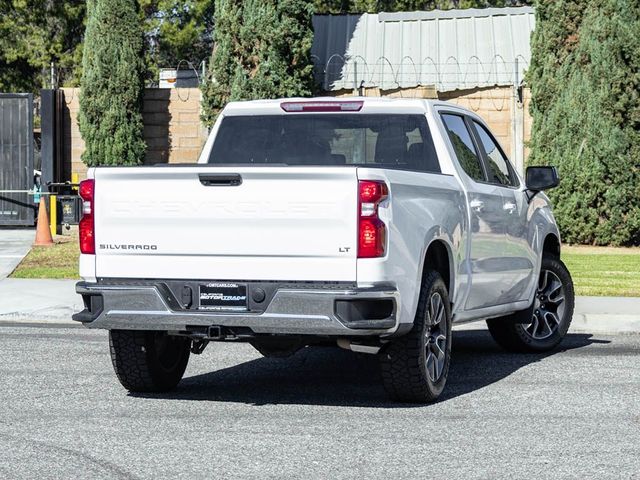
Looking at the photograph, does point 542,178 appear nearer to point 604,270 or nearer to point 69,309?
point 69,309

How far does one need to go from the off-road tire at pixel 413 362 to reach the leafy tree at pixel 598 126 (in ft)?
44.1

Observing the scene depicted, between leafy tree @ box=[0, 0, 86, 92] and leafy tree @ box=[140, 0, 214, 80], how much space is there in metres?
2.51

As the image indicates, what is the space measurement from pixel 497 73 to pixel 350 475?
2109cm

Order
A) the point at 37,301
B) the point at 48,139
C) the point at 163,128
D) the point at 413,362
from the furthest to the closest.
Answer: the point at 163,128 < the point at 48,139 < the point at 37,301 < the point at 413,362

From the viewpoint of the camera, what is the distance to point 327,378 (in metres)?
9.78

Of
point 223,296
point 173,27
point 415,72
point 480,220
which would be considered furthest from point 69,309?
point 173,27

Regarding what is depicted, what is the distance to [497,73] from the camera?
26.7 m

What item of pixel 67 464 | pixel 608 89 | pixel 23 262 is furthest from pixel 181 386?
pixel 608 89

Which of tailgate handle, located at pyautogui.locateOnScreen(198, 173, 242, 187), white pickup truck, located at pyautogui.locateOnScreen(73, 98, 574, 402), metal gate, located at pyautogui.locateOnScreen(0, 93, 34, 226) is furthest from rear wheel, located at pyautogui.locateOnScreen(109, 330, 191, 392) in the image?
metal gate, located at pyautogui.locateOnScreen(0, 93, 34, 226)

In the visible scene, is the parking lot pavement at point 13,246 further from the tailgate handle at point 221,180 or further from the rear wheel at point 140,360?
the tailgate handle at point 221,180

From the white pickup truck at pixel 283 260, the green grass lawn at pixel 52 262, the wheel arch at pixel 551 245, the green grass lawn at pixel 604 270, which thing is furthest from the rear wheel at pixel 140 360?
the green grass lawn at pixel 52 262

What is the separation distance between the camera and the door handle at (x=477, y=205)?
376 inches

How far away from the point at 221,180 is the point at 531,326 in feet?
14.3

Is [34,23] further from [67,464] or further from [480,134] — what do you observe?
[67,464]
